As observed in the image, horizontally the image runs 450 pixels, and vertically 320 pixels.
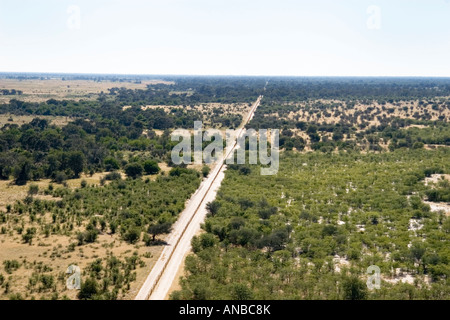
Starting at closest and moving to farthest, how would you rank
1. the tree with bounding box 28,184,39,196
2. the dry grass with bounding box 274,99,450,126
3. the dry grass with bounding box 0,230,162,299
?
the dry grass with bounding box 0,230,162,299 < the tree with bounding box 28,184,39,196 < the dry grass with bounding box 274,99,450,126

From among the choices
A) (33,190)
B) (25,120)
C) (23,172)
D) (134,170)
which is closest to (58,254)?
(33,190)

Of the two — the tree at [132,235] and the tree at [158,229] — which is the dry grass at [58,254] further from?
the tree at [158,229]

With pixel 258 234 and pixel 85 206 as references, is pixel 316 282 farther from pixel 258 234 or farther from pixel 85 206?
pixel 85 206

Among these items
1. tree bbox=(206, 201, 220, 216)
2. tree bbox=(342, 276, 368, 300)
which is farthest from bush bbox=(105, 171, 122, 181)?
tree bbox=(342, 276, 368, 300)

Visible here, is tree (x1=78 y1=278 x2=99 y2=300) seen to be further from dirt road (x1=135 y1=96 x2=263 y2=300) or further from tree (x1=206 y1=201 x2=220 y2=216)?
tree (x1=206 y1=201 x2=220 y2=216)

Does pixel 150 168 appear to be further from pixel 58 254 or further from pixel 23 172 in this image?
pixel 58 254
